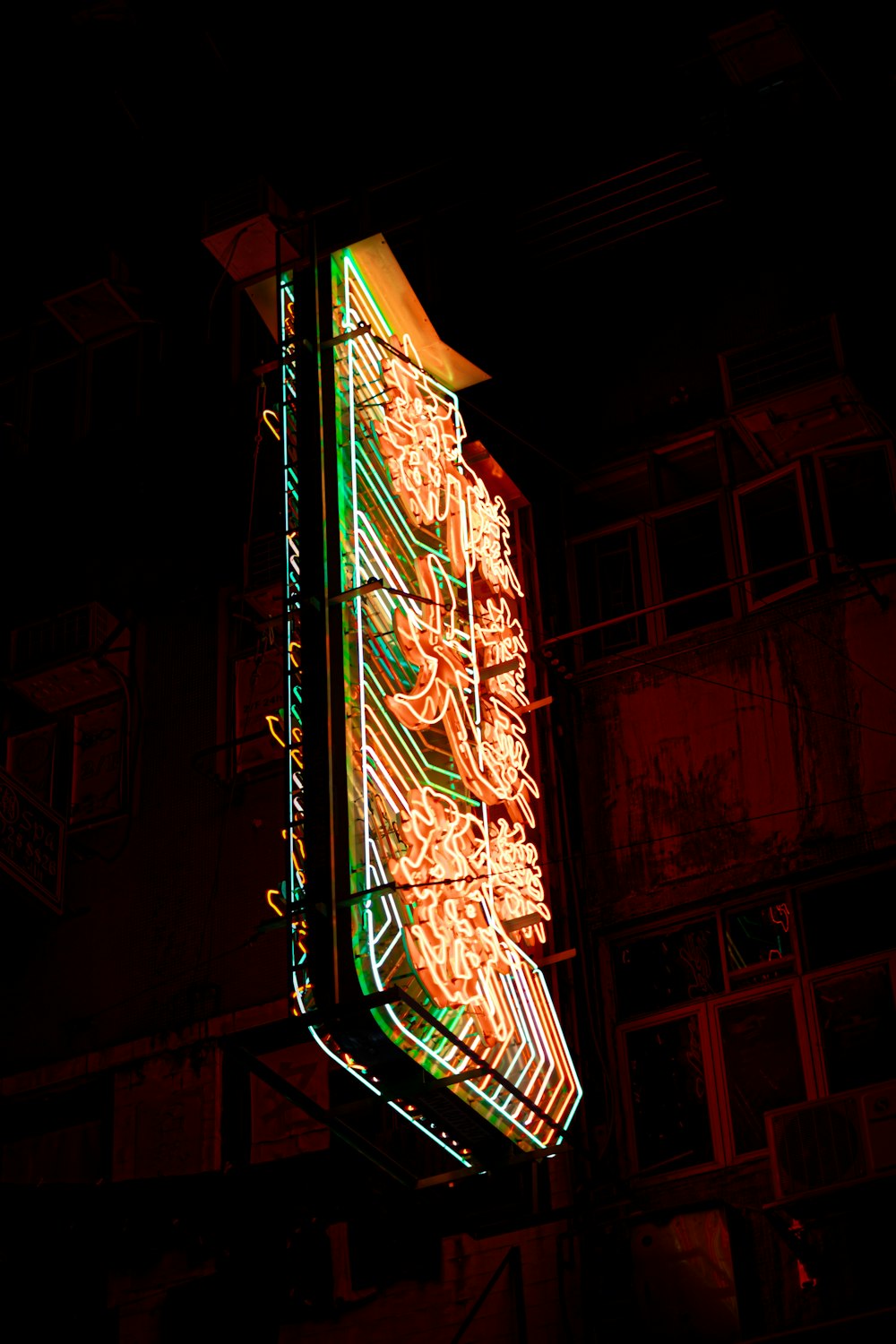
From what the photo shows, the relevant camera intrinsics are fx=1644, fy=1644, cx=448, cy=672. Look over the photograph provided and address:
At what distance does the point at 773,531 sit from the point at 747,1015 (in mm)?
3636

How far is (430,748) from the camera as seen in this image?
9047 mm

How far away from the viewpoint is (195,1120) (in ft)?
36.7

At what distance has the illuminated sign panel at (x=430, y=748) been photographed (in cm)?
797

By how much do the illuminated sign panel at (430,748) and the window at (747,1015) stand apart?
1105 millimetres

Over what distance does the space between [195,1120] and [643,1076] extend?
3161 mm

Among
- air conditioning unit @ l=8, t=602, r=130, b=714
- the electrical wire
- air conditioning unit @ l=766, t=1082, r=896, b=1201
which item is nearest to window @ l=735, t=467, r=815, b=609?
the electrical wire

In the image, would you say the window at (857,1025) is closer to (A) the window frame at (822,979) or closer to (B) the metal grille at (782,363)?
(A) the window frame at (822,979)

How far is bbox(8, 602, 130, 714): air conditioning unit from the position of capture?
522 inches

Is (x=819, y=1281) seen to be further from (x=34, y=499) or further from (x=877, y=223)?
(x=34, y=499)

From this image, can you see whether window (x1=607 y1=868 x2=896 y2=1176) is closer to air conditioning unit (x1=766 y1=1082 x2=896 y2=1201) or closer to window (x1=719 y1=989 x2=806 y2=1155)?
window (x1=719 y1=989 x2=806 y2=1155)

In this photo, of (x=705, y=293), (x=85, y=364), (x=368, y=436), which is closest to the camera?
(x=368, y=436)

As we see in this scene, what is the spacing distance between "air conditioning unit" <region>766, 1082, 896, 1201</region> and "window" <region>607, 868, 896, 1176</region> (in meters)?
0.55

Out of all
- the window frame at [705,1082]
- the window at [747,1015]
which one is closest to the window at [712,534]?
the window at [747,1015]

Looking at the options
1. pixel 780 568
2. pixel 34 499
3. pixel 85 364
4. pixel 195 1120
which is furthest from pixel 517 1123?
pixel 85 364
